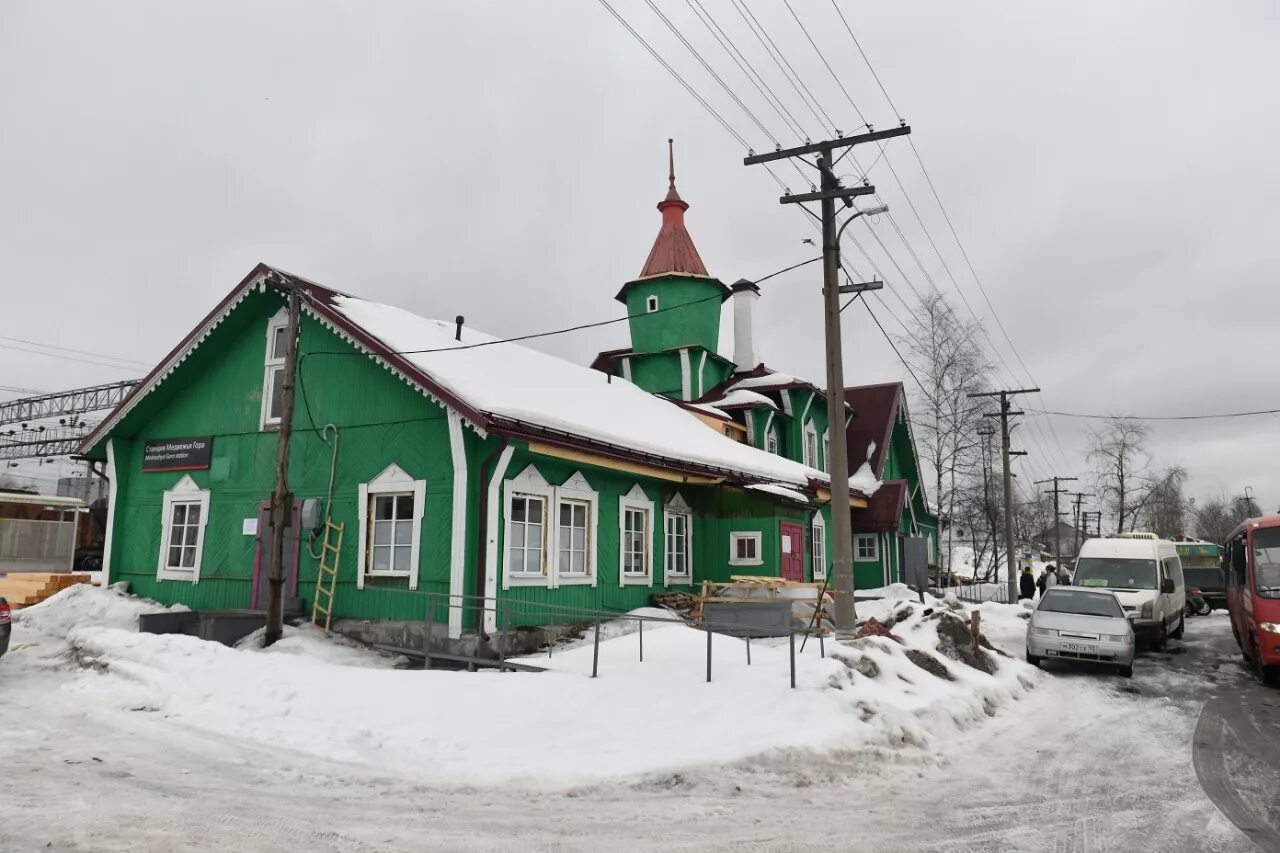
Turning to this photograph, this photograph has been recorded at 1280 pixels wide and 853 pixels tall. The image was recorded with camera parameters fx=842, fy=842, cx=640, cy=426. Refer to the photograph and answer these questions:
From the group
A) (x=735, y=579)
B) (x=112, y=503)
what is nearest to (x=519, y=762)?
(x=735, y=579)

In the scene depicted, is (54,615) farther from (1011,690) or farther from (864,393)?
(864,393)

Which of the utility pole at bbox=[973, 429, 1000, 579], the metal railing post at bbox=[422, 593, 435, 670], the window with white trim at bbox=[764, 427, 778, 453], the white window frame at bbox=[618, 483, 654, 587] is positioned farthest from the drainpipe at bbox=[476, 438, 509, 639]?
the utility pole at bbox=[973, 429, 1000, 579]

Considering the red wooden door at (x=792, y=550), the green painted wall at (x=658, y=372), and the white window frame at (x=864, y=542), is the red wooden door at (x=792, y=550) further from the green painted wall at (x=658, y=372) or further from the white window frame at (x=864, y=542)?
the green painted wall at (x=658, y=372)

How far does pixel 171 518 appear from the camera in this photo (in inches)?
645

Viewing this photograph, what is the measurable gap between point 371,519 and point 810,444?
58.4 feet

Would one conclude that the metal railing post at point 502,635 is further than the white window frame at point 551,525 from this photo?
No

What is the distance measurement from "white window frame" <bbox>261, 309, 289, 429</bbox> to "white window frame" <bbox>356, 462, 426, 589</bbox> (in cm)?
292

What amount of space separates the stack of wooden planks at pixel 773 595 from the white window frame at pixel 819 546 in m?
6.20

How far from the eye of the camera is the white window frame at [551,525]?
44.0 ft

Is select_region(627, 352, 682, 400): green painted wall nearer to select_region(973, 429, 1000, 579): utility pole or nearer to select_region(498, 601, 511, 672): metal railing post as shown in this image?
select_region(973, 429, 1000, 579): utility pole

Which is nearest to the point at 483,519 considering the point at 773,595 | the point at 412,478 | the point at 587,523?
the point at 412,478

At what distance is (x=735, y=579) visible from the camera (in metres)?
17.2

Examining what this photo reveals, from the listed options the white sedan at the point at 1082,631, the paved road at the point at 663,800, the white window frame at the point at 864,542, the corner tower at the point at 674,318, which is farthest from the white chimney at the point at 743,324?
the paved road at the point at 663,800

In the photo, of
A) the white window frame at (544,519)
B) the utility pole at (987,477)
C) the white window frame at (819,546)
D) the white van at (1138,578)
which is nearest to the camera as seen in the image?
the white window frame at (544,519)
